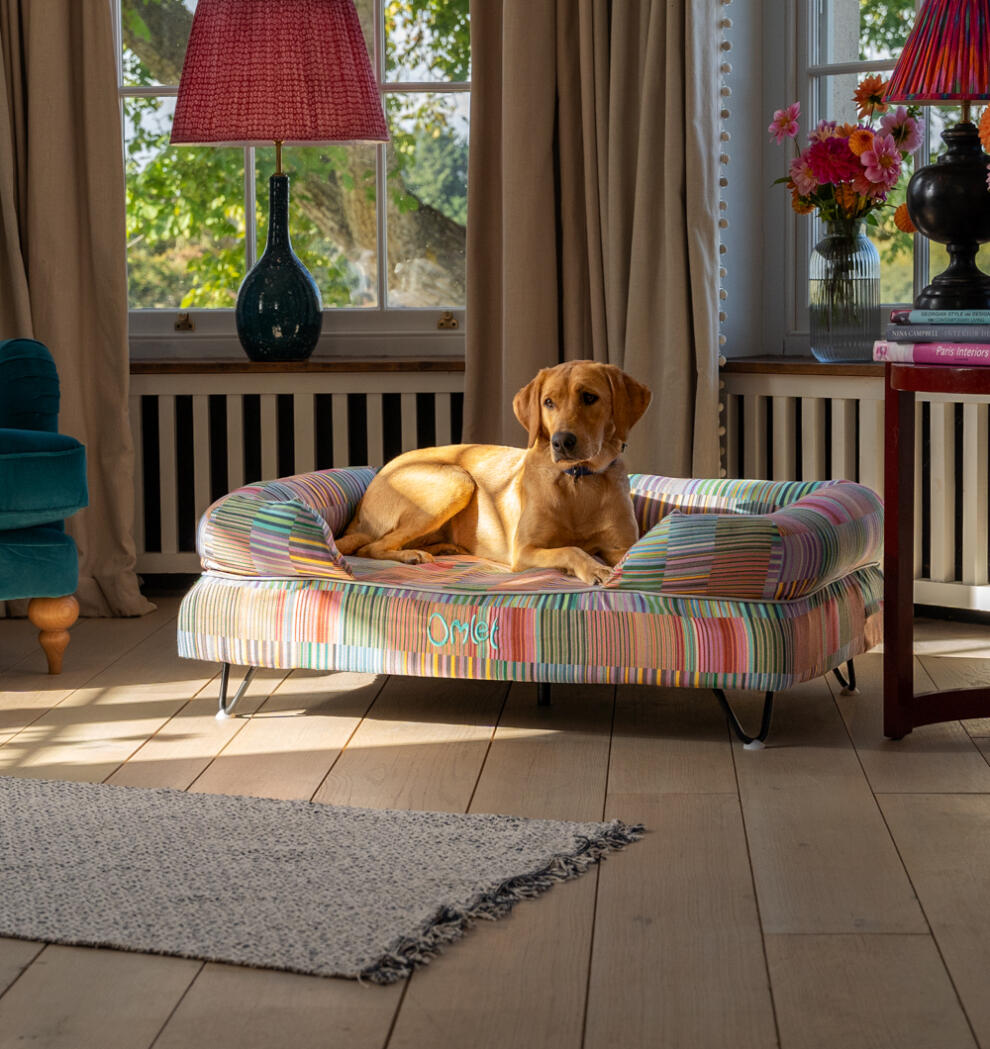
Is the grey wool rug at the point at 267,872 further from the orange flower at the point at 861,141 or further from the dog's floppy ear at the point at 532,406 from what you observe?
the orange flower at the point at 861,141

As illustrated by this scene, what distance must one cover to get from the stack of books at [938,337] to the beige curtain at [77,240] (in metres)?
2.38

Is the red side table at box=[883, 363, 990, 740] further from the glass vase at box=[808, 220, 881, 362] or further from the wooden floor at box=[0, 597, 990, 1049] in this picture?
the glass vase at box=[808, 220, 881, 362]

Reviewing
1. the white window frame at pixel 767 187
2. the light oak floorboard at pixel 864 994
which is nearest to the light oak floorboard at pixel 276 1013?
the light oak floorboard at pixel 864 994

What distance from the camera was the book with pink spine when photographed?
2.61 metres

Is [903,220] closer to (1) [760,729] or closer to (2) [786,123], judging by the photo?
(2) [786,123]

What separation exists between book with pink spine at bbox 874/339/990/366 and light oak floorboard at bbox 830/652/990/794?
74 cm

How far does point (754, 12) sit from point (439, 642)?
7.60 ft

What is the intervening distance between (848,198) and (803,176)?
133mm

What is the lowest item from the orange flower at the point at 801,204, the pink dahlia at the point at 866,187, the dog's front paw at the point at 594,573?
the dog's front paw at the point at 594,573

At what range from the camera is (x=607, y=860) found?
7.36 feet

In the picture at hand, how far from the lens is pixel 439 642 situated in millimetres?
2918

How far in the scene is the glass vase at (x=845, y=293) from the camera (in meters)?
4.00

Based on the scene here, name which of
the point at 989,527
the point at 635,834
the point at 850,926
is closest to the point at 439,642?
the point at 635,834

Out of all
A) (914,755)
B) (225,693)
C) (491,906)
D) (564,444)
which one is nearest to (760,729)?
(914,755)
